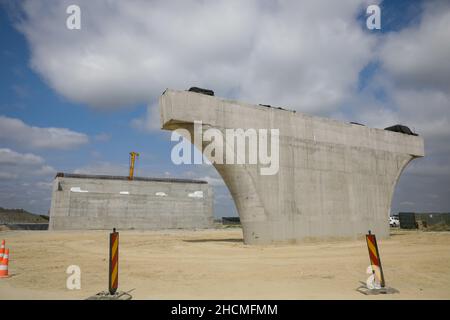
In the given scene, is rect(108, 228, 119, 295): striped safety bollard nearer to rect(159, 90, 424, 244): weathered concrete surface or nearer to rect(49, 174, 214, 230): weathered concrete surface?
rect(159, 90, 424, 244): weathered concrete surface

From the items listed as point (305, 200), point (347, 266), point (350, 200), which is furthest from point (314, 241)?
point (347, 266)

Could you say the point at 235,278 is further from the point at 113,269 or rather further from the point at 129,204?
the point at 129,204

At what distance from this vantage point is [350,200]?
19109 millimetres

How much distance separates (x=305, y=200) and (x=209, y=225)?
28.7 meters

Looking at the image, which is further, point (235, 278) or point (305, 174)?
point (305, 174)

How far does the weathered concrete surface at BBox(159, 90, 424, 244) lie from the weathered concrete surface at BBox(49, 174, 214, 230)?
26755 millimetres

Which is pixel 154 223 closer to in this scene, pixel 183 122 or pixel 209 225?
pixel 209 225

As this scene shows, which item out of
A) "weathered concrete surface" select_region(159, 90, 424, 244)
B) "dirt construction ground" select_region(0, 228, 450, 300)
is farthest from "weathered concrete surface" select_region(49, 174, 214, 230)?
"dirt construction ground" select_region(0, 228, 450, 300)

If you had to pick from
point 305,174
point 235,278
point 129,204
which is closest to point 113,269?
point 235,278

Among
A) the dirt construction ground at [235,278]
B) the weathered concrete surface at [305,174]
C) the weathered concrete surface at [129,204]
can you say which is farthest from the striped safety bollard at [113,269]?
the weathered concrete surface at [129,204]

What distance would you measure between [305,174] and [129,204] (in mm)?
27896

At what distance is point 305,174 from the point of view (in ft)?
57.7

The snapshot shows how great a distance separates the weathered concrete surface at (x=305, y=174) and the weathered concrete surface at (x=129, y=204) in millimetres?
26755

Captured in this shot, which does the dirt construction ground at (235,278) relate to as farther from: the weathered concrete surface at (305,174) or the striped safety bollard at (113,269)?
the weathered concrete surface at (305,174)
